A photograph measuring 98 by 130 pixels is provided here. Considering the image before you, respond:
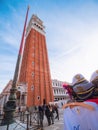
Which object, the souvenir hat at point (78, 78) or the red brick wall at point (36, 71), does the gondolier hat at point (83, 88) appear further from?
the red brick wall at point (36, 71)

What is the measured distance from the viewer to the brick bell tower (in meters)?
24.9

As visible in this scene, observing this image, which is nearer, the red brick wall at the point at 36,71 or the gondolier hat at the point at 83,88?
the gondolier hat at the point at 83,88

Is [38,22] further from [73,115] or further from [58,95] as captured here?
[73,115]

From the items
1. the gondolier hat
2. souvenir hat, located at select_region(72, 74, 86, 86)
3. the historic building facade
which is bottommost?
the gondolier hat

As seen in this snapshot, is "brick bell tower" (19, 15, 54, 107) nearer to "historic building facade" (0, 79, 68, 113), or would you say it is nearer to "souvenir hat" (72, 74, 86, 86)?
"historic building facade" (0, 79, 68, 113)

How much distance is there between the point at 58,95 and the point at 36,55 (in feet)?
61.9

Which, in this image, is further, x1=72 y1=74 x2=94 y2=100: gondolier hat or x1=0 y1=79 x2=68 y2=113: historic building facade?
x1=0 y1=79 x2=68 y2=113: historic building facade

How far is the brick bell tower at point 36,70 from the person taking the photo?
24.9 metres

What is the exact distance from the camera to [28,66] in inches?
1032

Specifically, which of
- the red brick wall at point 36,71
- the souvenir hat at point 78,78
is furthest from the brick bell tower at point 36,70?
the souvenir hat at point 78,78

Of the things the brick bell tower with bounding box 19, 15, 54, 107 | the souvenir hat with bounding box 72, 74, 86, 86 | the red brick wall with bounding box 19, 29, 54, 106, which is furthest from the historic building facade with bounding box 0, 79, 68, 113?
the souvenir hat with bounding box 72, 74, 86, 86

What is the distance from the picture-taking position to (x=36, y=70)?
28.1 m

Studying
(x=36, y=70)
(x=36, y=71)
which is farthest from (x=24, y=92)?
(x=36, y=70)

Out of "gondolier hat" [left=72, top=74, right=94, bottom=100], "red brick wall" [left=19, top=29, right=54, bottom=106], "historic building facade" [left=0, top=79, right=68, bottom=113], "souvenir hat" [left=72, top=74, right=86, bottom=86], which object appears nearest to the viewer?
"gondolier hat" [left=72, top=74, right=94, bottom=100]
